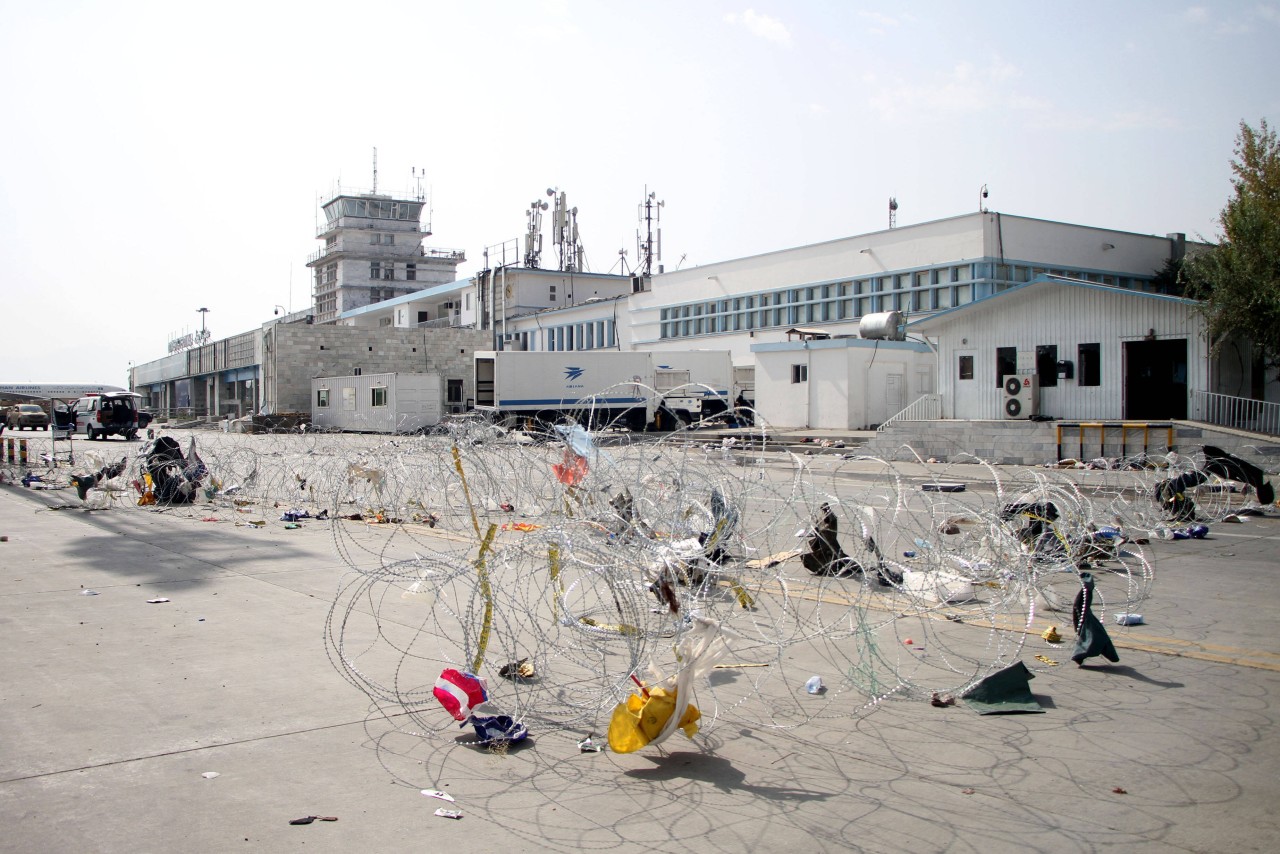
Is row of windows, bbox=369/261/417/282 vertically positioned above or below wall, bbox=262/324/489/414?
above

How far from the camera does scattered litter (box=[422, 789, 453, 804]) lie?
4.35 meters

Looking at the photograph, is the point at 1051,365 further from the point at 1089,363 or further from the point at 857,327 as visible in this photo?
the point at 857,327

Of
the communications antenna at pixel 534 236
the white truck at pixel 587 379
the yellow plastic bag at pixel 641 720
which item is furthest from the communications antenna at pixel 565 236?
the yellow plastic bag at pixel 641 720

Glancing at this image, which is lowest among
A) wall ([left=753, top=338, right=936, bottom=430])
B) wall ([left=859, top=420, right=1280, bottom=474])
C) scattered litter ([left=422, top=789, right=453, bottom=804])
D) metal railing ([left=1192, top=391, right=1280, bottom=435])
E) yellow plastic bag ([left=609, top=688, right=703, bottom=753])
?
scattered litter ([left=422, top=789, right=453, bottom=804])

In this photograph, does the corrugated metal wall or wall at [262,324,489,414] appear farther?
wall at [262,324,489,414]

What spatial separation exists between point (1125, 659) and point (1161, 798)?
253 centimetres

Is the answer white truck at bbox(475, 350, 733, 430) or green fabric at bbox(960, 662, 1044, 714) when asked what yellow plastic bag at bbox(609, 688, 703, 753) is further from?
white truck at bbox(475, 350, 733, 430)

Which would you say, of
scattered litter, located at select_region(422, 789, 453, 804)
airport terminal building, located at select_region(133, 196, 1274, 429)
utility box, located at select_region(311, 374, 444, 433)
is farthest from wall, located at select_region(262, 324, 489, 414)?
scattered litter, located at select_region(422, 789, 453, 804)

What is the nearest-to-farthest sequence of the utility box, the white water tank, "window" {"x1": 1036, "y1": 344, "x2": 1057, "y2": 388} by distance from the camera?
"window" {"x1": 1036, "y1": 344, "x2": 1057, "y2": 388}, the white water tank, the utility box

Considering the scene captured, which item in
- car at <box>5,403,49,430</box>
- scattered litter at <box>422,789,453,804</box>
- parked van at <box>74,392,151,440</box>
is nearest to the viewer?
scattered litter at <box>422,789,453,804</box>

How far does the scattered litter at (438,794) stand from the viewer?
4.35 m

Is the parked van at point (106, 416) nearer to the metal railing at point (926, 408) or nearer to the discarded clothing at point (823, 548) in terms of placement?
the metal railing at point (926, 408)

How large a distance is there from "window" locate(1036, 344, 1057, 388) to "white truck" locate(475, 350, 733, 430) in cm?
1779

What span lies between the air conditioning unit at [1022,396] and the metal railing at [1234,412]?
4168 mm
